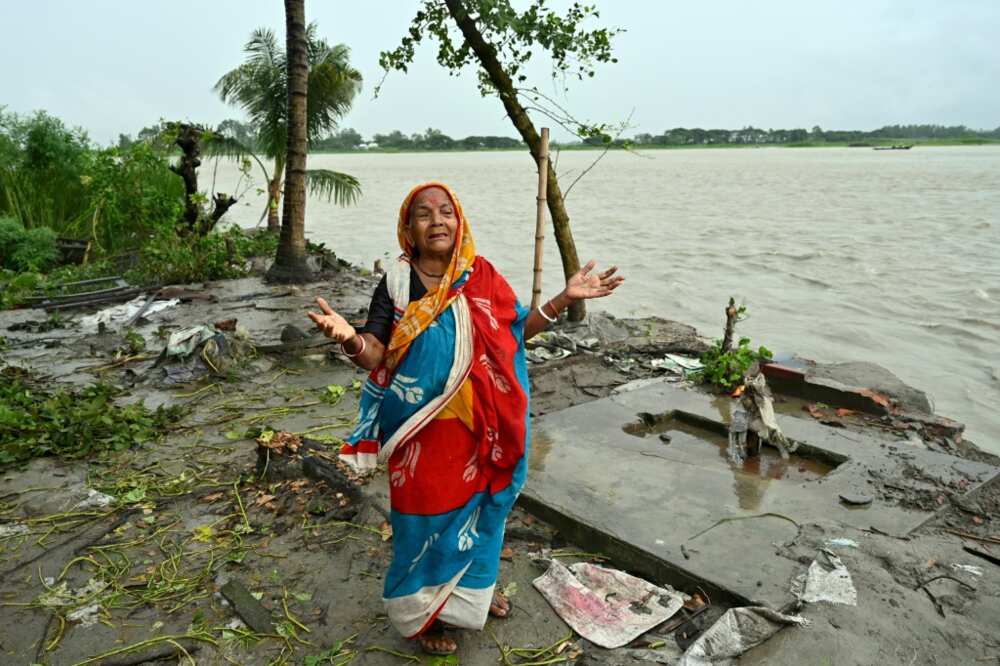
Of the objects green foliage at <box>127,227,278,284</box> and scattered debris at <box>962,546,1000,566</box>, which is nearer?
scattered debris at <box>962,546,1000,566</box>

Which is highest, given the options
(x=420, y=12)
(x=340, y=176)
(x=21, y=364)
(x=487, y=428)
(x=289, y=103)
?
(x=420, y=12)

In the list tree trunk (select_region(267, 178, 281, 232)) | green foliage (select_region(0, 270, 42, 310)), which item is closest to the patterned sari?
green foliage (select_region(0, 270, 42, 310))

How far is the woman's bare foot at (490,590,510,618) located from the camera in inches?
120

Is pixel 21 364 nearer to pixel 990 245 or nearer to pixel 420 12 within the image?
pixel 420 12

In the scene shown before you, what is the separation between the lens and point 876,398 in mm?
5707

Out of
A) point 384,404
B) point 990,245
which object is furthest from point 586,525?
point 990,245

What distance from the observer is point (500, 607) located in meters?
3.08

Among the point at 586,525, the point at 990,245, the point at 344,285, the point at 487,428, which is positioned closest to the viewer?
the point at 487,428

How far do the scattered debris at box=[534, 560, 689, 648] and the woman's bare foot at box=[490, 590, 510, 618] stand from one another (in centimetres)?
22

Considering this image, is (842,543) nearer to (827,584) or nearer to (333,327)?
(827,584)

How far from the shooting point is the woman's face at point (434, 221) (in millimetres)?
2670

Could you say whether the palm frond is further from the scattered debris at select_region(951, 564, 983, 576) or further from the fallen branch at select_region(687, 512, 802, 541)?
the scattered debris at select_region(951, 564, 983, 576)

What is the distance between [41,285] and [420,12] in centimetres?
707

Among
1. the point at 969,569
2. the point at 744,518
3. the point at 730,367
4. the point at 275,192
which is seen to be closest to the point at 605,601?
the point at 744,518
